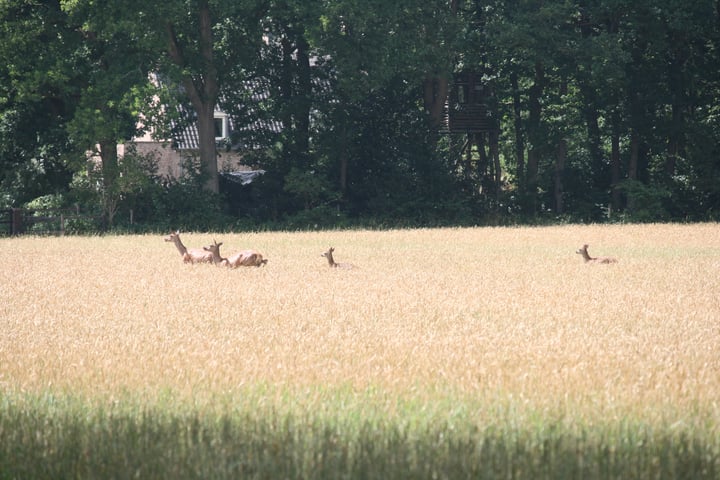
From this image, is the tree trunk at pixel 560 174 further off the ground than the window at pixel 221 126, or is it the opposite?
the window at pixel 221 126

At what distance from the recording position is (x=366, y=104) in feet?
148

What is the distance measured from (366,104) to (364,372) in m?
36.3

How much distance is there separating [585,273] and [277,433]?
1388 cm

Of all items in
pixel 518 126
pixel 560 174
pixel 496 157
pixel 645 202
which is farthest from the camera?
pixel 518 126

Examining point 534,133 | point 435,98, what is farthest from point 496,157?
point 435,98

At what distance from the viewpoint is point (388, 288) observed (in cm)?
1742

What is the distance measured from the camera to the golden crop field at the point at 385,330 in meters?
8.67

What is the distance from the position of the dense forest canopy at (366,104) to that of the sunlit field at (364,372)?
779 inches

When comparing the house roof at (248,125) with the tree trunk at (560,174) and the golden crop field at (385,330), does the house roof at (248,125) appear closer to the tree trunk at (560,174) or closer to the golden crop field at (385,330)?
the tree trunk at (560,174)

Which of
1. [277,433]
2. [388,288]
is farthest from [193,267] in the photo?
[277,433]

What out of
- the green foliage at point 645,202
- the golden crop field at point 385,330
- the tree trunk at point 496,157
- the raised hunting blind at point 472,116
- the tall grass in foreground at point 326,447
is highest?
the raised hunting blind at point 472,116

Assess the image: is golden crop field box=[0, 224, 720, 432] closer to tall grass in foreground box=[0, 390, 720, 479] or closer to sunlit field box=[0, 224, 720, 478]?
sunlit field box=[0, 224, 720, 478]

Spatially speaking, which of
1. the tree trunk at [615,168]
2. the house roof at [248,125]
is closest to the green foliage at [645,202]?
the tree trunk at [615,168]

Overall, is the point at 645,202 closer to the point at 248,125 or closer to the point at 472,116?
the point at 472,116
